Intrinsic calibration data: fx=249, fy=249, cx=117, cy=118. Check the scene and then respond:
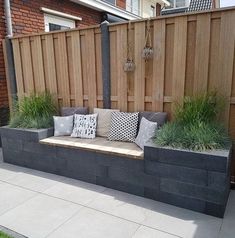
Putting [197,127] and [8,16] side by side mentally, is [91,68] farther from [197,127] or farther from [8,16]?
[8,16]

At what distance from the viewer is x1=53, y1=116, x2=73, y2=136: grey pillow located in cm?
370

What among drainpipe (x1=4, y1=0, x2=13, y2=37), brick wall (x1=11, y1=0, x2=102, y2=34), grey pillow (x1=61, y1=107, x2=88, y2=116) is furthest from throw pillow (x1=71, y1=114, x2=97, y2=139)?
brick wall (x1=11, y1=0, x2=102, y2=34)

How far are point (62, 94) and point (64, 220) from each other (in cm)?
226

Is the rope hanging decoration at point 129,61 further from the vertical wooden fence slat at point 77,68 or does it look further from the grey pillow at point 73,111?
the grey pillow at point 73,111

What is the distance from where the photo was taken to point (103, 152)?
2994mm

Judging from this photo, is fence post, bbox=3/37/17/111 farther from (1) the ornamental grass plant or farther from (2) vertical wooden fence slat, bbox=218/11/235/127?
(2) vertical wooden fence slat, bbox=218/11/235/127

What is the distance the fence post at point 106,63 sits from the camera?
11.4 ft

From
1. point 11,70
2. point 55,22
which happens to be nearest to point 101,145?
point 11,70

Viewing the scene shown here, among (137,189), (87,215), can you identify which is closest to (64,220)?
(87,215)

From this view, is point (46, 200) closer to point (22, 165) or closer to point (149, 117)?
point (22, 165)

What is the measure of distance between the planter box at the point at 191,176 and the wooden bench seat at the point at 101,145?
9.6 inches

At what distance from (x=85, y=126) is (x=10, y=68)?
2101 mm

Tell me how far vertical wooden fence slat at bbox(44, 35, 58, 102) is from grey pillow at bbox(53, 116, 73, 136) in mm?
664

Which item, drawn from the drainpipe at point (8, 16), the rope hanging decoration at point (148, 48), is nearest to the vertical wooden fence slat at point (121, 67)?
the rope hanging decoration at point (148, 48)
